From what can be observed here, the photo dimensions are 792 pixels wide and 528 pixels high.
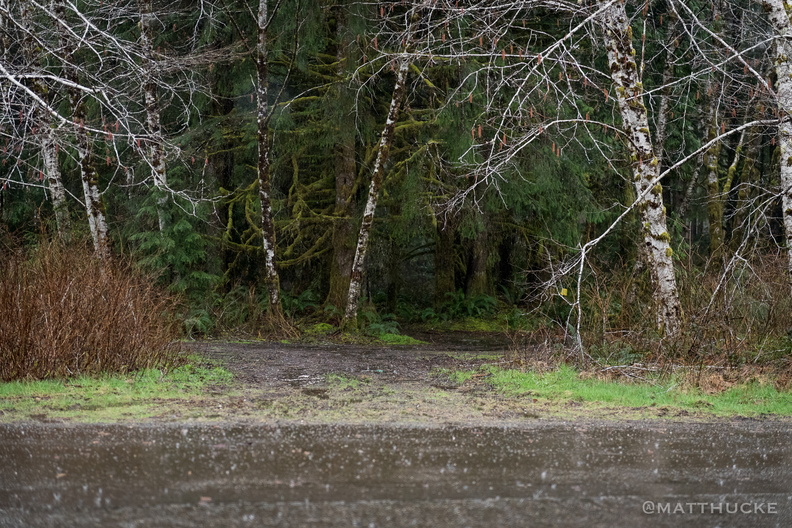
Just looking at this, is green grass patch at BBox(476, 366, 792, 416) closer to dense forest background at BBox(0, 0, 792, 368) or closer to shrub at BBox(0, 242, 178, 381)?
shrub at BBox(0, 242, 178, 381)

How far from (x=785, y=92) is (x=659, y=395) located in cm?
393

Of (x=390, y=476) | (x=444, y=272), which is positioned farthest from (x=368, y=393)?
(x=444, y=272)

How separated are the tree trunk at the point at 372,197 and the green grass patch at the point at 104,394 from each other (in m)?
6.90

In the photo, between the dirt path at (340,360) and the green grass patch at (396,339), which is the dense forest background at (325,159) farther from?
the dirt path at (340,360)

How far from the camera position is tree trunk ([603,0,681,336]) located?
10367 millimetres

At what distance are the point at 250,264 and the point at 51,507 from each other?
15.9m

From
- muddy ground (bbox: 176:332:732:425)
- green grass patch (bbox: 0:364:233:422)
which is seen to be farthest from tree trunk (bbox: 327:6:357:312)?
green grass patch (bbox: 0:364:233:422)

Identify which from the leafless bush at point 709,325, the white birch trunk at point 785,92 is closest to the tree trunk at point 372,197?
the leafless bush at point 709,325

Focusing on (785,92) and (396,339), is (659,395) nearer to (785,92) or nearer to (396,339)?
(785,92)

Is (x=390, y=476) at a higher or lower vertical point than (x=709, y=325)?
lower

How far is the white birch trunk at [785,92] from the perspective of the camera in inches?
375

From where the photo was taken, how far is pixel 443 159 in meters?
17.7

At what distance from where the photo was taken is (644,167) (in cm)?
1049

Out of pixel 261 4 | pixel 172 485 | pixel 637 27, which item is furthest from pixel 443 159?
pixel 172 485
